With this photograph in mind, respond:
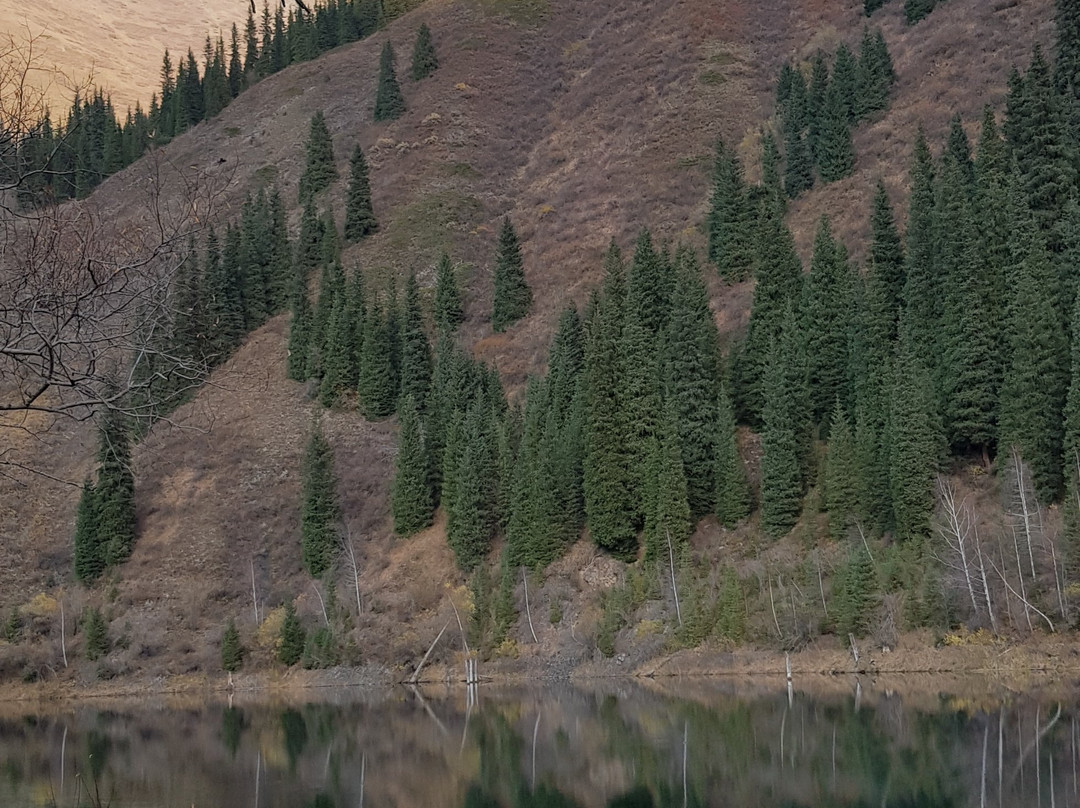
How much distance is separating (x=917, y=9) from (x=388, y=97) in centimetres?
6652

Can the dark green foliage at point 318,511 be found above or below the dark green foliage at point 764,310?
below

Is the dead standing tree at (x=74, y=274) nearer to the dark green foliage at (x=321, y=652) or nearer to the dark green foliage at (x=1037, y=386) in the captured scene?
the dark green foliage at (x=1037, y=386)

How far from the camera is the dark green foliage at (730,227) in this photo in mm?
97375

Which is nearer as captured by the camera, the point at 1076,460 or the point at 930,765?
the point at 930,765

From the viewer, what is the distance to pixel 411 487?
8438cm

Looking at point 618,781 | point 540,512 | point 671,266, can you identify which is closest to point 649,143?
point 671,266

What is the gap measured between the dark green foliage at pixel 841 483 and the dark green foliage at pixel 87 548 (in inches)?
1975

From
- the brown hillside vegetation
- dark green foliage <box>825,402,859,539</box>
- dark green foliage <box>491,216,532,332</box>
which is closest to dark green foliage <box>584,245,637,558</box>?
the brown hillside vegetation

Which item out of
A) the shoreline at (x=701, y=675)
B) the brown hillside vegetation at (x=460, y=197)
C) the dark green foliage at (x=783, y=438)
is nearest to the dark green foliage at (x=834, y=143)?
the brown hillside vegetation at (x=460, y=197)

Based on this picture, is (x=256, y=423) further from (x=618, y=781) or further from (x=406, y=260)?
(x=618, y=781)

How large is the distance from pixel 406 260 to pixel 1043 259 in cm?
7507

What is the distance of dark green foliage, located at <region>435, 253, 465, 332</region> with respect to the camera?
109938 mm

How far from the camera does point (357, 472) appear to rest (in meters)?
92.8

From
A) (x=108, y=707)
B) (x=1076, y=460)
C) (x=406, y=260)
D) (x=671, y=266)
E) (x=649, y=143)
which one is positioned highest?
(x=649, y=143)
